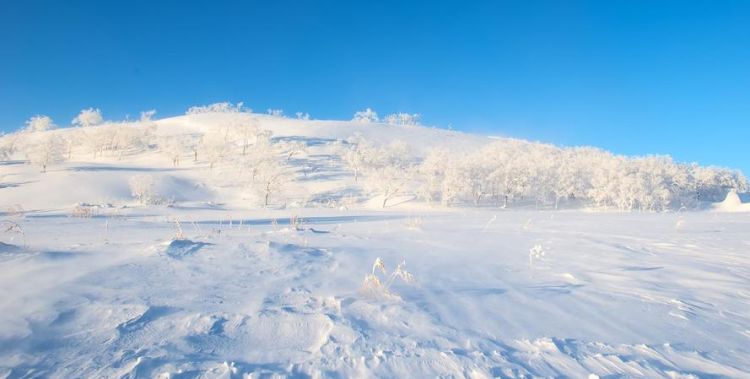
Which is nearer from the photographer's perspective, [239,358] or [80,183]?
[239,358]

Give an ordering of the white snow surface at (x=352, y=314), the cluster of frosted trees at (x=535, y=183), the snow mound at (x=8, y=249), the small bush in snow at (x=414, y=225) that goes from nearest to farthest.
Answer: the white snow surface at (x=352, y=314) < the snow mound at (x=8, y=249) < the small bush in snow at (x=414, y=225) < the cluster of frosted trees at (x=535, y=183)

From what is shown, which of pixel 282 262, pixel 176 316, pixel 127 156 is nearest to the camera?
pixel 176 316

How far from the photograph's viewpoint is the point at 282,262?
410 cm

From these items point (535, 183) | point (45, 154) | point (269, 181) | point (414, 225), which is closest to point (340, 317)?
point (414, 225)

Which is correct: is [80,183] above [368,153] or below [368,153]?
below

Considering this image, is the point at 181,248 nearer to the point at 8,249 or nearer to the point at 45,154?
the point at 8,249

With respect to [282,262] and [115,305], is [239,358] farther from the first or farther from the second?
[282,262]

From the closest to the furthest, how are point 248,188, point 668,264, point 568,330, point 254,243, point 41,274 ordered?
1. point 568,330
2. point 41,274
3. point 254,243
4. point 668,264
5. point 248,188

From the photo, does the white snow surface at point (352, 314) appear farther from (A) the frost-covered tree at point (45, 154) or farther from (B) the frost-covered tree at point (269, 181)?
Answer: (A) the frost-covered tree at point (45, 154)

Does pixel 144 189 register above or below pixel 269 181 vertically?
below

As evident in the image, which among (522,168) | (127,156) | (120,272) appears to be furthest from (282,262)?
(127,156)

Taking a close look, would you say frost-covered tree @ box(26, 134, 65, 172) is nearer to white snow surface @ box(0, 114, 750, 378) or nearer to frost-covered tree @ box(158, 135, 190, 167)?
frost-covered tree @ box(158, 135, 190, 167)

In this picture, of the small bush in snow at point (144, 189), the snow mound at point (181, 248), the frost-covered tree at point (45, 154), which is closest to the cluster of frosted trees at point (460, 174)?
the frost-covered tree at point (45, 154)

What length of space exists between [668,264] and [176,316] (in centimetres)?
558
